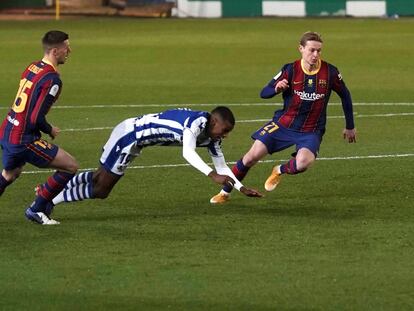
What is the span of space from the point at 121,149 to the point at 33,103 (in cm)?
117

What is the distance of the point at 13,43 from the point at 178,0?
15991 mm

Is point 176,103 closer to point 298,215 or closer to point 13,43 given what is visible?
point 298,215

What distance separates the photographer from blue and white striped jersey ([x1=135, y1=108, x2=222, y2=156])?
46.2 ft

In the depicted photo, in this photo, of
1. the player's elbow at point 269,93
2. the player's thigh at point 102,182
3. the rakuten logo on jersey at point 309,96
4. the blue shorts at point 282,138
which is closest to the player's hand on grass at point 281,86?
the player's elbow at point 269,93

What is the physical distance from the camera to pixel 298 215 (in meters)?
14.7

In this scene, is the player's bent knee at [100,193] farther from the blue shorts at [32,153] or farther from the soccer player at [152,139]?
the blue shorts at [32,153]

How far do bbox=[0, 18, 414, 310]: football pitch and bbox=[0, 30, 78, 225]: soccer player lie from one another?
401 millimetres

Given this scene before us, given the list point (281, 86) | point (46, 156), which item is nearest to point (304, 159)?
point (281, 86)

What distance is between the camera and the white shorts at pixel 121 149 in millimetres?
14477

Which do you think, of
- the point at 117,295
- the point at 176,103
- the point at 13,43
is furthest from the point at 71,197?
the point at 13,43

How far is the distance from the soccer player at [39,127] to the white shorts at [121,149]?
1.74 ft

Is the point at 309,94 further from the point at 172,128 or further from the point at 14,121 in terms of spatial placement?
the point at 14,121

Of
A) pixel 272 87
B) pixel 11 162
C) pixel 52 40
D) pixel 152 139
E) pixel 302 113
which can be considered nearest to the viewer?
pixel 52 40

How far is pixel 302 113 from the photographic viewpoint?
1591 centimetres
